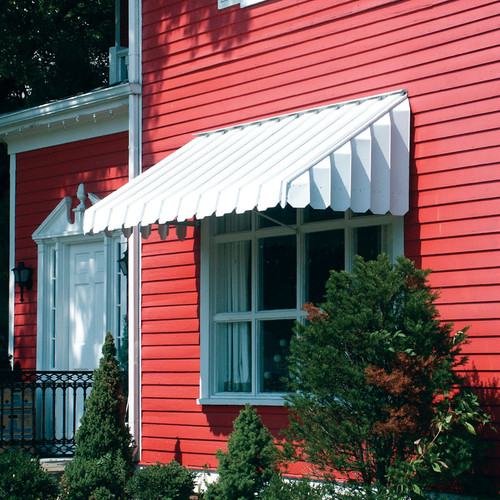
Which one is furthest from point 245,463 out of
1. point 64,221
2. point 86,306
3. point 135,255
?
point 64,221

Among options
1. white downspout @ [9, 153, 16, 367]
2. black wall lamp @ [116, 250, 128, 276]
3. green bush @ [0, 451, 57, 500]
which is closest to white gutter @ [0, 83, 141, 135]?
white downspout @ [9, 153, 16, 367]

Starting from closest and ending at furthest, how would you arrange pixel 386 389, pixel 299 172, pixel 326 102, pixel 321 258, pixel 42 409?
pixel 386 389
pixel 299 172
pixel 321 258
pixel 326 102
pixel 42 409

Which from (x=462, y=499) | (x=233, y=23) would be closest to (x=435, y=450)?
(x=462, y=499)

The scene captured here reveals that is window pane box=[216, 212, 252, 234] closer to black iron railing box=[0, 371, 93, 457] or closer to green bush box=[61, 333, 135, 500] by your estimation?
green bush box=[61, 333, 135, 500]

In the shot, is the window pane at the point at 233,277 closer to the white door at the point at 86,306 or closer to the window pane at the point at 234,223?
the window pane at the point at 234,223

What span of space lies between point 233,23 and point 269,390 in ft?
12.9

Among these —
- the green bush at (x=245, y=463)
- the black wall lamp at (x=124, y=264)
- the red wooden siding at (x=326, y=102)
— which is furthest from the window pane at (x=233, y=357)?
the black wall lamp at (x=124, y=264)

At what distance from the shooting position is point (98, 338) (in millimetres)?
12078

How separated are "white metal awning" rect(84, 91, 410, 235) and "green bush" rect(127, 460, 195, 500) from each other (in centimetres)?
239

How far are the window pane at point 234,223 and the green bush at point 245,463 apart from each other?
212 cm

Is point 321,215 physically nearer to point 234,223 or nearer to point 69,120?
point 234,223

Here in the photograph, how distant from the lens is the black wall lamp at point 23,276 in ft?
42.2

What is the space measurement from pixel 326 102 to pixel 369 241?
58.3 inches

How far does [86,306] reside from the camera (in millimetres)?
12289
